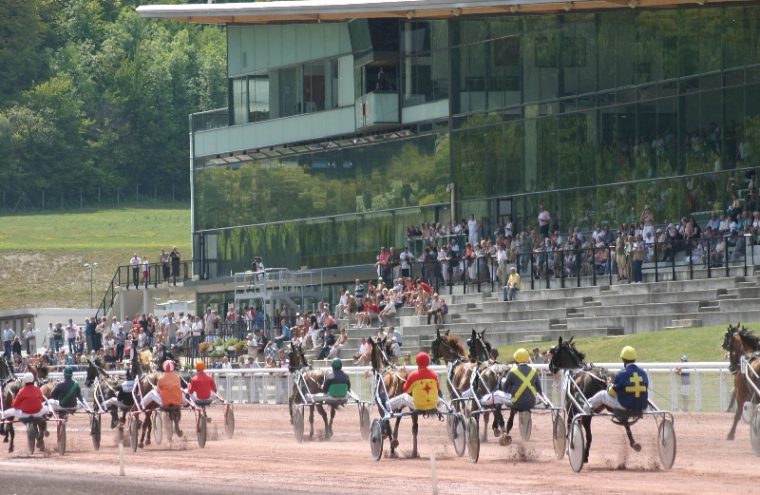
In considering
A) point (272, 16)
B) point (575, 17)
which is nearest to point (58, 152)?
point (272, 16)

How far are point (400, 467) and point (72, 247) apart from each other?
301 feet

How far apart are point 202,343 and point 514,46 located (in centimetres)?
1325

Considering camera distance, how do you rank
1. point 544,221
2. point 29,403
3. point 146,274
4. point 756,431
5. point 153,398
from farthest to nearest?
1. point 146,274
2. point 544,221
3. point 153,398
4. point 29,403
5. point 756,431

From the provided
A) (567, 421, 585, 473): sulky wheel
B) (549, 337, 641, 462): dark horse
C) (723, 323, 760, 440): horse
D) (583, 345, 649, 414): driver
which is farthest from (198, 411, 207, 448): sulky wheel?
(583, 345, 649, 414): driver

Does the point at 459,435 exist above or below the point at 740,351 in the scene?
below

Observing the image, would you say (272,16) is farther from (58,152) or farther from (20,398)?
(58,152)

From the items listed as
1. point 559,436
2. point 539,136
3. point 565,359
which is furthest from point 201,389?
point 539,136

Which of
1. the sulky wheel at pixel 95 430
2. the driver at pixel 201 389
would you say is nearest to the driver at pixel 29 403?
the sulky wheel at pixel 95 430

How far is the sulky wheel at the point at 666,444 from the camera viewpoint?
24.1 meters

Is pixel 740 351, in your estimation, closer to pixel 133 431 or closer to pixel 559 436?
pixel 559 436

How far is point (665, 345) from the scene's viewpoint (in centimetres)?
3828

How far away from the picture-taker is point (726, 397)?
32.7m

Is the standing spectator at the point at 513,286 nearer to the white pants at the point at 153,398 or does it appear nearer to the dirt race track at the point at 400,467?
the dirt race track at the point at 400,467

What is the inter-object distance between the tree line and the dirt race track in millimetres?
97494
